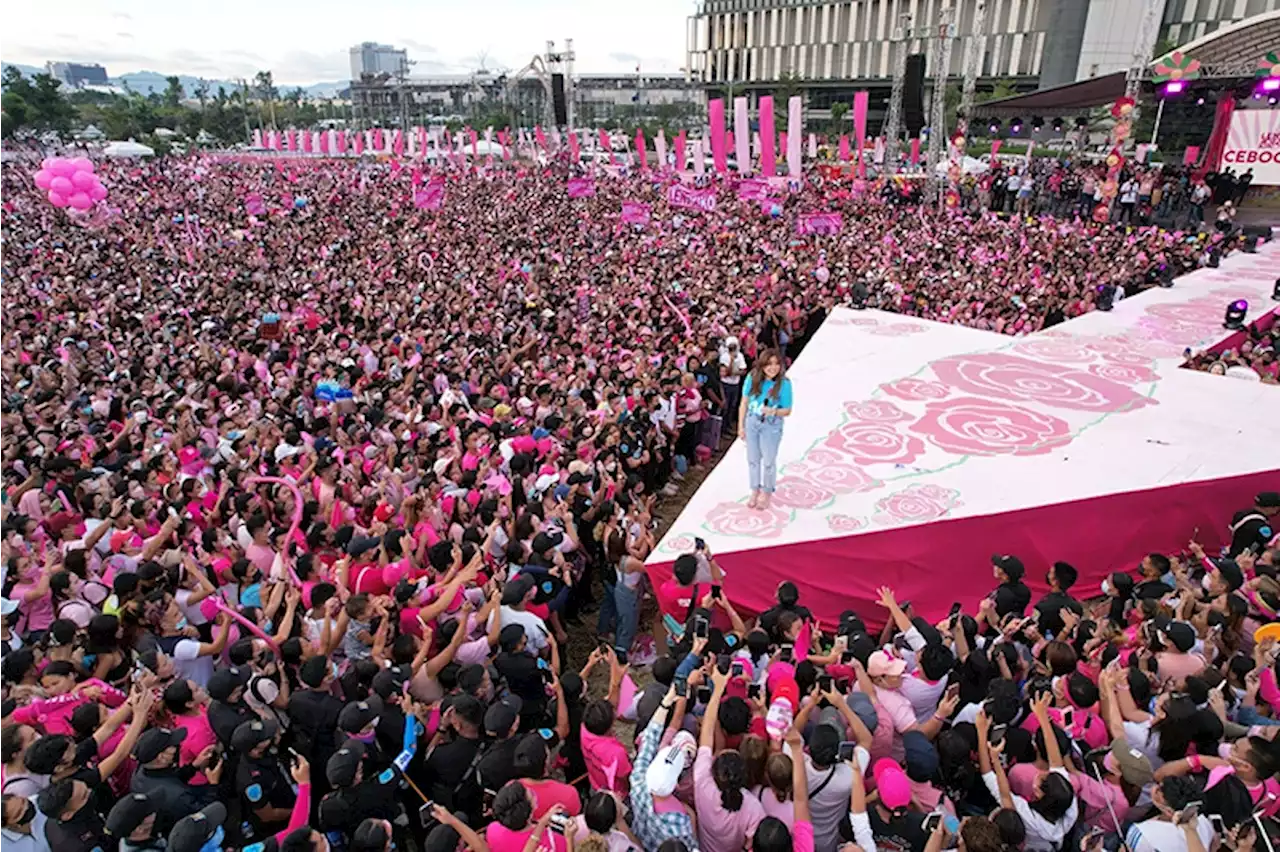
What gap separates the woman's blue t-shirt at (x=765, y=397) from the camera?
201 inches

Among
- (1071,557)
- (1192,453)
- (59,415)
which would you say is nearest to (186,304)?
(59,415)

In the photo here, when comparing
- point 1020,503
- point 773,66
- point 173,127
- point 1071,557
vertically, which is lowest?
point 1071,557

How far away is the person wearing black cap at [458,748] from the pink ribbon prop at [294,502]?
69.9 inches

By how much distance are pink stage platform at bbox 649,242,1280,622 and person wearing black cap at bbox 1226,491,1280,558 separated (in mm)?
397

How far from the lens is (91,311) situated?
11.0m

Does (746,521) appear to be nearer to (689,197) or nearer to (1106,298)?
(1106,298)

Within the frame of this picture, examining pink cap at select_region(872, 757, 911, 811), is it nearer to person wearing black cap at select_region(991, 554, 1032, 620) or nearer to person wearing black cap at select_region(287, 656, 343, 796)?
person wearing black cap at select_region(991, 554, 1032, 620)

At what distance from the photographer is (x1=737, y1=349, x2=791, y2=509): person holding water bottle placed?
506cm

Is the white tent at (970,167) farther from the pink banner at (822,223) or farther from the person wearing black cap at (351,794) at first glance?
the person wearing black cap at (351,794)

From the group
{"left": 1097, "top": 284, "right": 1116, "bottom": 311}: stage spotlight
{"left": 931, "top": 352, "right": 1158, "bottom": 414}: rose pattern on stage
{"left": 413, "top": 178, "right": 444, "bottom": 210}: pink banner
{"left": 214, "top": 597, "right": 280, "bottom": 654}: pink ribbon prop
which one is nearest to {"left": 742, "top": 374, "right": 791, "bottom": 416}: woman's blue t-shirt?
{"left": 214, "top": 597, "right": 280, "bottom": 654}: pink ribbon prop

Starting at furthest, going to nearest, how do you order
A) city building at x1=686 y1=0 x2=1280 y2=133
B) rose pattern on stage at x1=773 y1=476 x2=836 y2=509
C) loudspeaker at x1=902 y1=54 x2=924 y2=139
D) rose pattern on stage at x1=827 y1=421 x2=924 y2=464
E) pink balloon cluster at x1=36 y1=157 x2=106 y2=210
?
1. city building at x1=686 y1=0 x2=1280 y2=133
2. loudspeaker at x1=902 y1=54 x2=924 y2=139
3. pink balloon cluster at x1=36 y1=157 x2=106 y2=210
4. rose pattern on stage at x1=827 y1=421 x2=924 y2=464
5. rose pattern on stage at x1=773 y1=476 x2=836 y2=509

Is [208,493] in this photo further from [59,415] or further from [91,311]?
[91,311]

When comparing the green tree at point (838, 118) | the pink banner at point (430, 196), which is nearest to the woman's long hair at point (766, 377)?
the pink banner at point (430, 196)

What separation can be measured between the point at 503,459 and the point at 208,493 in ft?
7.00
